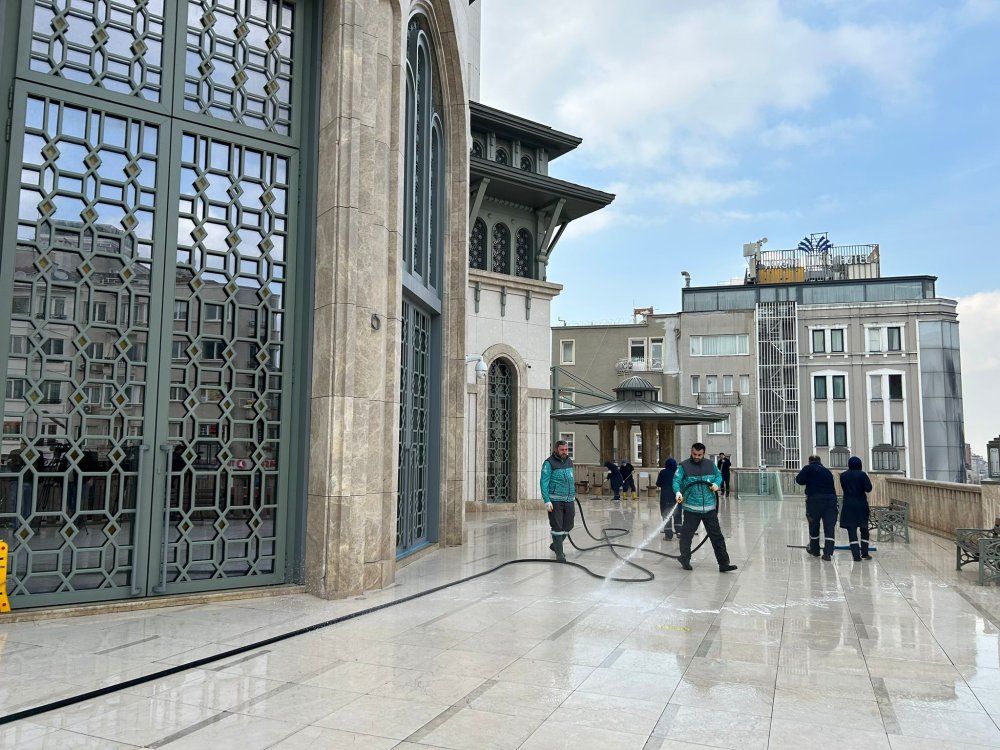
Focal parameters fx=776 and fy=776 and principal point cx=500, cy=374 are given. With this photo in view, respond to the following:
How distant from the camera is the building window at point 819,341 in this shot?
147 feet

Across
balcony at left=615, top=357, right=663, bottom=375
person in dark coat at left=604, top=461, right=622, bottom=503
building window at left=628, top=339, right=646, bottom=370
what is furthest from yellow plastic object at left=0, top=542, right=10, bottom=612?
building window at left=628, top=339, right=646, bottom=370

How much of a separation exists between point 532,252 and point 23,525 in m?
17.8

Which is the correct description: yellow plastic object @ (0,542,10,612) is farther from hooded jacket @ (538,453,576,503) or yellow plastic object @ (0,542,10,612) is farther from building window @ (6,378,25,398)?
hooded jacket @ (538,453,576,503)

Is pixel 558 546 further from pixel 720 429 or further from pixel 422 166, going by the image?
pixel 720 429

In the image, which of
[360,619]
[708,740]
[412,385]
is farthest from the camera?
[412,385]

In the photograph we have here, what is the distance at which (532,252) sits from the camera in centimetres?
2311

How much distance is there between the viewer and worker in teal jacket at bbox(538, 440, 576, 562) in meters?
11.2

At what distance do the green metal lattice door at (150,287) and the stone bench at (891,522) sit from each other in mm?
10976

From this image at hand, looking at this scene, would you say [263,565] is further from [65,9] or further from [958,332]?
[958,332]

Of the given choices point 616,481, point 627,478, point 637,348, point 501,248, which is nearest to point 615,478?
point 616,481

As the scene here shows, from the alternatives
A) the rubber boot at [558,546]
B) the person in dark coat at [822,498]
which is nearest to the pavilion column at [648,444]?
the person in dark coat at [822,498]

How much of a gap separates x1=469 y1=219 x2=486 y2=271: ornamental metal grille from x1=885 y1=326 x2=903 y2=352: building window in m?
31.5

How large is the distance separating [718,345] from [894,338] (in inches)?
379

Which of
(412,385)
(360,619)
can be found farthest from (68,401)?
(412,385)
